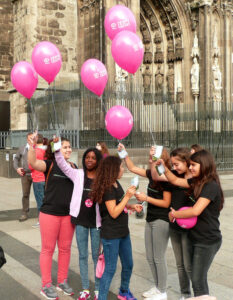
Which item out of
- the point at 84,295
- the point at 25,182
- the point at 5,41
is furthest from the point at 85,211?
the point at 5,41

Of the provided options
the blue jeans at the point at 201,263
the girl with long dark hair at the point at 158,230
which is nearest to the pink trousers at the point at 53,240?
the girl with long dark hair at the point at 158,230

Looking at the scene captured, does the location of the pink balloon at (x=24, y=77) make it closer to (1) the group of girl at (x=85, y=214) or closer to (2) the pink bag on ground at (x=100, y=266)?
(1) the group of girl at (x=85, y=214)

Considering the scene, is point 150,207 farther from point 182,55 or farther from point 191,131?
point 182,55

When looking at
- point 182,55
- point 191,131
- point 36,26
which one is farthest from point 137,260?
point 182,55

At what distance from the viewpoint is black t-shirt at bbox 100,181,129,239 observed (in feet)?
11.0

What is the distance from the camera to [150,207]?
3.69 m

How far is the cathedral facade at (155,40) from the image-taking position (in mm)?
16688

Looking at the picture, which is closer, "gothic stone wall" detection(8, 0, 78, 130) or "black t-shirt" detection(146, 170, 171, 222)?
"black t-shirt" detection(146, 170, 171, 222)

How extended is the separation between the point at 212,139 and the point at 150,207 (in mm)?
14013

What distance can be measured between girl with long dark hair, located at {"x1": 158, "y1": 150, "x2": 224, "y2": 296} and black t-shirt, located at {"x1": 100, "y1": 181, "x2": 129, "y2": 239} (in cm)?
50

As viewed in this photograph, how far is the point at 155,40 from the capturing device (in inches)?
802

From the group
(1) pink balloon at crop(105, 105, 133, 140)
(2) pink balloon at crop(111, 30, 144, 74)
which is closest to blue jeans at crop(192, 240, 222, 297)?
(1) pink balloon at crop(105, 105, 133, 140)

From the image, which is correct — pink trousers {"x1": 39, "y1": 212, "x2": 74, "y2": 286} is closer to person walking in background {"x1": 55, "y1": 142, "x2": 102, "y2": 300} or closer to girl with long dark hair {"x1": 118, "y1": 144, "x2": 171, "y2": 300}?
person walking in background {"x1": 55, "y1": 142, "x2": 102, "y2": 300}

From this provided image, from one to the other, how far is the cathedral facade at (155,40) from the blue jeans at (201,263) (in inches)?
548
